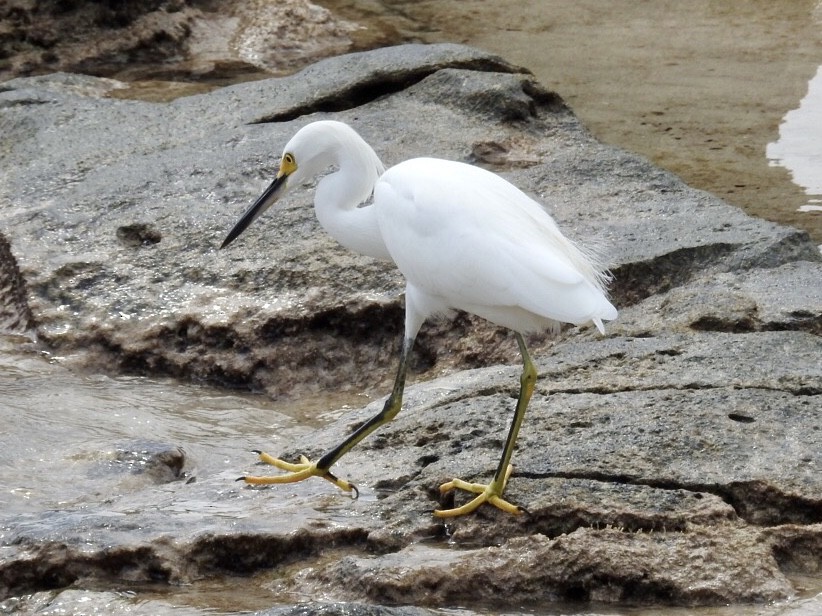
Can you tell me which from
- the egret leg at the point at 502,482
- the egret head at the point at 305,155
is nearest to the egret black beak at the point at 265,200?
the egret head at the point at 305,155

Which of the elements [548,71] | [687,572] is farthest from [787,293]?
[548,71]

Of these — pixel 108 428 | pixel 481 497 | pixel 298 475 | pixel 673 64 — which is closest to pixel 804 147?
pixel 673 64

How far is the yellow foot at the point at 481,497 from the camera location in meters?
3.34

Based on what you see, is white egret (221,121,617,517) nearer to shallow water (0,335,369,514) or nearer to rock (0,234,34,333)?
shallow water (0,335,369,514)

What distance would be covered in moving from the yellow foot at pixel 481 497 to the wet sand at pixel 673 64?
358 centimetres

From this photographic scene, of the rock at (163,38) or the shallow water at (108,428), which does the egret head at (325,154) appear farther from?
the rock at (163,38)

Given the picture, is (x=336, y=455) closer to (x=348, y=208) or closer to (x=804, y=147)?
(x=348, y=208)

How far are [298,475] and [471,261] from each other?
2.66ft

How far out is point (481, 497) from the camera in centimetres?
335

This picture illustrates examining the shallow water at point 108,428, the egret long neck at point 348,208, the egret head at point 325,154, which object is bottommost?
the shallow water at point 108,428

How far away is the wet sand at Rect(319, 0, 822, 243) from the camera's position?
7531 millimetres

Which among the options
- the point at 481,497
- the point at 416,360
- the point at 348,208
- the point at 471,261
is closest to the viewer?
the point at 481,497

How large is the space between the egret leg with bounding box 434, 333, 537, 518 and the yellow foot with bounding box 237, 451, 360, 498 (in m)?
0.33

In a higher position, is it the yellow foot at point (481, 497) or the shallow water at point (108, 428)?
the yellow foot at point (481, 497)
